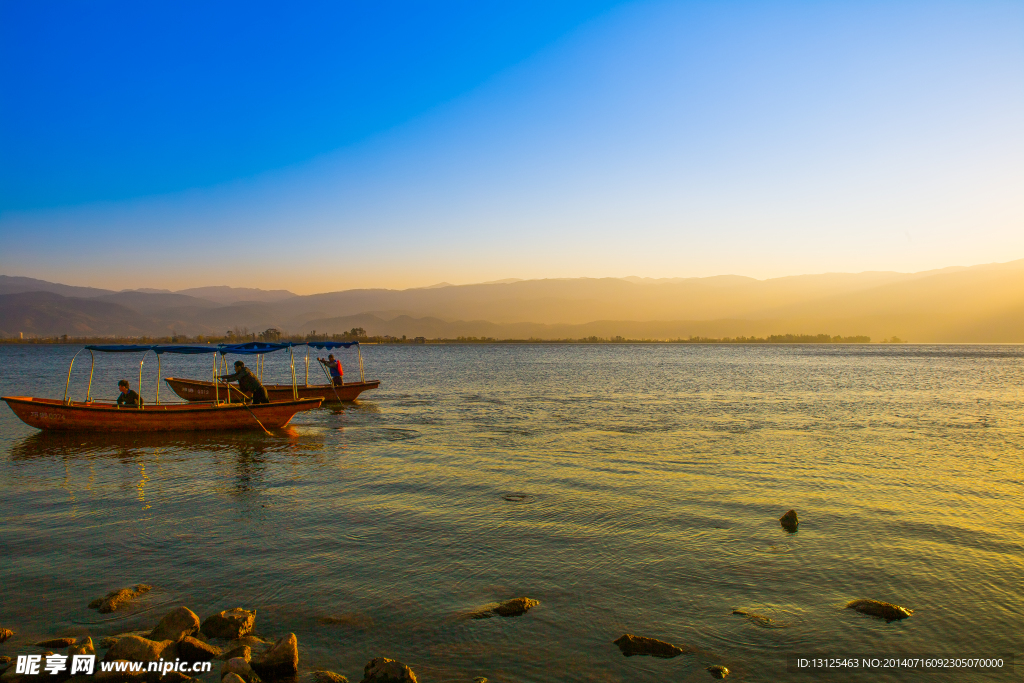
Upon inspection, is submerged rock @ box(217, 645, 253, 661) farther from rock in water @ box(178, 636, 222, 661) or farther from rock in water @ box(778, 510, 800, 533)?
rock in water @ box(778, 510, 800, 533)

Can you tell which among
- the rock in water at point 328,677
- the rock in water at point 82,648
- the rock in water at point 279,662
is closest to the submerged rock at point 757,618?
the rock in water at point 328,677

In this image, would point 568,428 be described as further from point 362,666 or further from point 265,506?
point 362,666

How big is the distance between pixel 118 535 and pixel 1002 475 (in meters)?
20.9

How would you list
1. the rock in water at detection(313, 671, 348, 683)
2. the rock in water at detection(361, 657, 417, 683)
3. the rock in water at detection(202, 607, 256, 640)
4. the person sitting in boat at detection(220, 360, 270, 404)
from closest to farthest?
the rock in water at detection(361, 657, 417, 683) < the rock in water at detection(313, 671, 348, 683) < the rock in water at detection(202, 607, 256, 640) < the person sitting in boat at detection(220, 360, 270, 404)

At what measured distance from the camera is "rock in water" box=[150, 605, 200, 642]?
6.60 metres

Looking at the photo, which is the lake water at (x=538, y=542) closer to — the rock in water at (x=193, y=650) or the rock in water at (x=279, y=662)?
the rock in water at (x=279, y=662)

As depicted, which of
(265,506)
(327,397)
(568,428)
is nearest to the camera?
(265,506)

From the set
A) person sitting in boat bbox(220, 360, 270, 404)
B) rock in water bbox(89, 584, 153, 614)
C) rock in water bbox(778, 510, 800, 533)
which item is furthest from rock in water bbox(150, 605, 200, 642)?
person sitting in boat bbox(220, 360, 270, 404)

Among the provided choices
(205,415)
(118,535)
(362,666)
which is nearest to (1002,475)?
(362,666)

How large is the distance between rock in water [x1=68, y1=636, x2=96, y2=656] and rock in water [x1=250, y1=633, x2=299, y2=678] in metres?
1.70

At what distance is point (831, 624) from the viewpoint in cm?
736

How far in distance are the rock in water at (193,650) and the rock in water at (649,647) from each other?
4.52 m

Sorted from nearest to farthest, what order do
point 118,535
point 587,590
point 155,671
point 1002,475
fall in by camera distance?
point 155,671, point 587,590, point 118,535, point 1002,475

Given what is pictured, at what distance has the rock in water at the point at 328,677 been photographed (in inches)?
237
